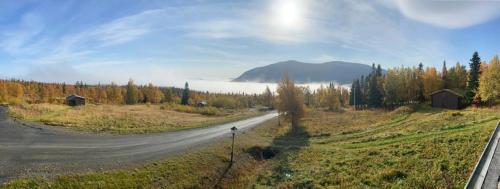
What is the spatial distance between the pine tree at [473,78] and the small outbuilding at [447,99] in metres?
1.83

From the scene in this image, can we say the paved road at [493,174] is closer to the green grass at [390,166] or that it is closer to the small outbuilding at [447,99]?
the green grass at [390,166]

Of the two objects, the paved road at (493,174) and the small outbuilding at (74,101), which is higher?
the small outbuilding at (74,101)

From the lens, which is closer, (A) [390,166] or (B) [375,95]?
→ (A) [390,166]

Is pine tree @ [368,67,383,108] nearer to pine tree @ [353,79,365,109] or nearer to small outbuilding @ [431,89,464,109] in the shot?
pine tree @ [353,79,365,109]

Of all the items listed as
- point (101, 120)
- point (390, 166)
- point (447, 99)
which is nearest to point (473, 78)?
point (447, 99)

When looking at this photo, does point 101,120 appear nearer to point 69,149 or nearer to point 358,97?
point 69,149

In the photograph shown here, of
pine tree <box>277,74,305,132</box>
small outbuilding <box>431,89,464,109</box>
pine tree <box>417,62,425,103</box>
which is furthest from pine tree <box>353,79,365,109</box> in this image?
pine tree <box>277,74,305,132</box>

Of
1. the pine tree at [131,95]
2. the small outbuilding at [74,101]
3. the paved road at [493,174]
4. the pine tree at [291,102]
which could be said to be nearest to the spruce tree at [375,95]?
the pine tree at [291,102]

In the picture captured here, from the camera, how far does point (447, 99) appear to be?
3115 inches

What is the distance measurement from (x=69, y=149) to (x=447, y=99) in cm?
8011

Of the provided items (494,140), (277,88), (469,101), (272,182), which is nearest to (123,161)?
(272,182)

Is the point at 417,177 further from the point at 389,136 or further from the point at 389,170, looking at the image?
the point at 389,136

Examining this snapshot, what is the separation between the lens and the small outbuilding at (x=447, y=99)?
252 ft

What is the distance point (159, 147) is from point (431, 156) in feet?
73.8
